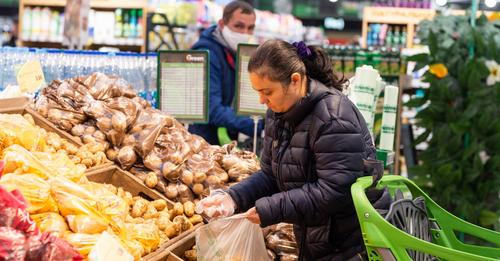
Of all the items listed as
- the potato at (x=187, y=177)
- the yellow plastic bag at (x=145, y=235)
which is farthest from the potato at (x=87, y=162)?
the yellow plastic bag at (x=145, y=235)

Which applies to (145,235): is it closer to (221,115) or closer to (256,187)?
(256,187)

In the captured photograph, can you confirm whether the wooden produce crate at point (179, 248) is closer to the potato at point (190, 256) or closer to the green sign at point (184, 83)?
the potato at point (190, 256)

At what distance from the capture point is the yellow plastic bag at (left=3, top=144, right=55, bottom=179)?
2670mm

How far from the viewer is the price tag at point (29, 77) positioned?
13.1ft

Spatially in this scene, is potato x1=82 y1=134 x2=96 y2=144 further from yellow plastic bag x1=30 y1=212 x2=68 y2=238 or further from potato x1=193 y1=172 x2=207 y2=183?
yellow plastic bag x1=30 y1=212 x2=68 y2=238

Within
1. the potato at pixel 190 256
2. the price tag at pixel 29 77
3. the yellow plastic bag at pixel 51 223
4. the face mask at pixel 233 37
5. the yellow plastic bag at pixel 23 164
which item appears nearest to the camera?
the yellow plastic bag at pixel 51 223

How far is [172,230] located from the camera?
3289mm

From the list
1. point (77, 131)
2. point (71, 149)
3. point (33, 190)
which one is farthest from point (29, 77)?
point (33, 190)

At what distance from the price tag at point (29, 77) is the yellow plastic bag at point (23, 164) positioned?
4.28 ft

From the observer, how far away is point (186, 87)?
4719 mm

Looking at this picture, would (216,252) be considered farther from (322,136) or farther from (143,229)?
(322,136)

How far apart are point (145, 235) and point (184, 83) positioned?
6.24 ft

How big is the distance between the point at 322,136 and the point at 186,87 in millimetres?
2216

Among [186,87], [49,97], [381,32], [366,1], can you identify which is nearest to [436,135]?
[186,87]
